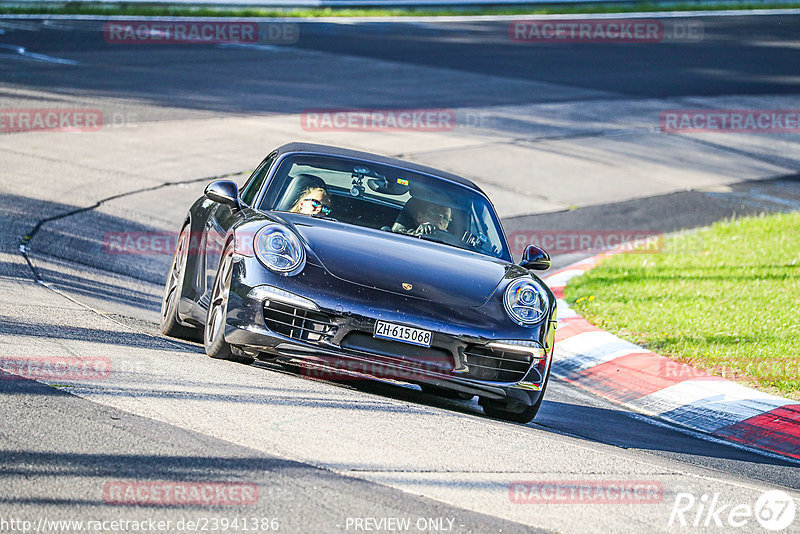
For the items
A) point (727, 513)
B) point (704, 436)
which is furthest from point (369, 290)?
point (704, 436)

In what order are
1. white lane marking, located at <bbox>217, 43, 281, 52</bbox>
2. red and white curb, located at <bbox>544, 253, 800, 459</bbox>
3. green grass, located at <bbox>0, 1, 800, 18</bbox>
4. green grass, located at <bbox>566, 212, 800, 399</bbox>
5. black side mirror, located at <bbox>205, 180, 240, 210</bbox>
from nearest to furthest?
black side mirror, located at <bbox>205, 180, 240, 210</bbox>, red and white curb, located at <bbox>544, 253, 800, 459</bbox>, green grass, located at <bbox>566, 212, 800, 399</bbox>, white lane marking, located at <bbox>217, 43, 281, 52</bbox>, green grass, located at <bbox>0, 1, 800, 18</bbox>

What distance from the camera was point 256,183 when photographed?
757 cm

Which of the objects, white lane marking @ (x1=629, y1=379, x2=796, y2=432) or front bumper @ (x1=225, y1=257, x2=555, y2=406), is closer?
front bumper @ (x1=225, y1=257, x2=555, y2=406)

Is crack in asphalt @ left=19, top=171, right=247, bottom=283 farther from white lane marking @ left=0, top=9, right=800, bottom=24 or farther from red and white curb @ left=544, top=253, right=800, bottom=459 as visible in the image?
white lane marking @ left=0, top=9, right=800, bottom=24

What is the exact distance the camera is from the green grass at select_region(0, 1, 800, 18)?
2950cm

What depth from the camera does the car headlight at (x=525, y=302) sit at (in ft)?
20.7

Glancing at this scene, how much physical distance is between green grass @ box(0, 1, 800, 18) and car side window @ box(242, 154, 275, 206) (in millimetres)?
23245

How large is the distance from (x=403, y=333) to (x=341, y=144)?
36.8 feet

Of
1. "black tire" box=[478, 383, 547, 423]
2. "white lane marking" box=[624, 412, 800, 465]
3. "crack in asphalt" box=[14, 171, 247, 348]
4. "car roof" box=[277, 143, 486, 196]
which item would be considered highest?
"car roof" box=[277, 143, 486, 196]

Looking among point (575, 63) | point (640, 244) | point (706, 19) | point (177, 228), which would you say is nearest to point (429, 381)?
point (177, 228)

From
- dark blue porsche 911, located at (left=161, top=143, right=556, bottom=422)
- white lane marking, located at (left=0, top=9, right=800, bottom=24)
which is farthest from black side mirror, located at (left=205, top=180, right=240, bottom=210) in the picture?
white lane marking, located at (left=0, top=9, right=800, bottom=24)

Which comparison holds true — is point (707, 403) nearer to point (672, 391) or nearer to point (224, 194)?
point (672, 391)

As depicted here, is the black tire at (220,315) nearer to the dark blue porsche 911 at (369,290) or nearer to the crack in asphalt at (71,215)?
the dark blue porsche 911 at (369,290)

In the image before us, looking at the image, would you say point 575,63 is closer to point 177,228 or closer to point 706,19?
point 706,19
